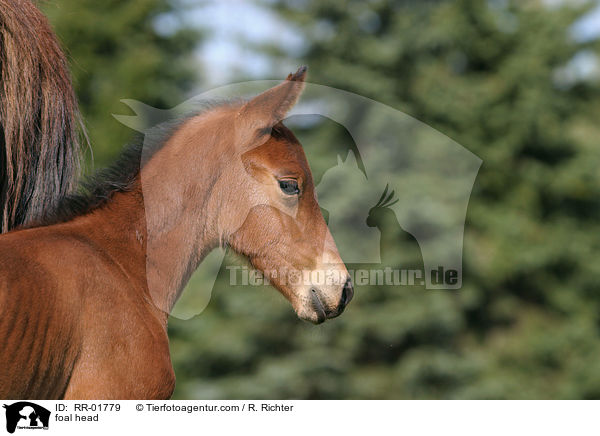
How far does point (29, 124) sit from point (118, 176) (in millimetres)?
506

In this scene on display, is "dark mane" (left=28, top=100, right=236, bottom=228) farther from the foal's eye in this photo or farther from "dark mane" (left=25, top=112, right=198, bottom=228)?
the foal's eye

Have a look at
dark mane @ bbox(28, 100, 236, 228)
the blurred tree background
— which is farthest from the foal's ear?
the blurred tree background

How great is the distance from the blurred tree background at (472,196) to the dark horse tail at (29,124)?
787 centimetres

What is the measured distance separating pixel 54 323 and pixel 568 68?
1607 cm

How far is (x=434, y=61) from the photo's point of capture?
1445cm

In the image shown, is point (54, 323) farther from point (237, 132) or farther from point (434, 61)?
point (434, 61)

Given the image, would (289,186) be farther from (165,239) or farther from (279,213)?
(165,239)

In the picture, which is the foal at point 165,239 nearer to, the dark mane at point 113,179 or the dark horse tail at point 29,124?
the dark mane at point 113,179

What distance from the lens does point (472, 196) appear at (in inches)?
573

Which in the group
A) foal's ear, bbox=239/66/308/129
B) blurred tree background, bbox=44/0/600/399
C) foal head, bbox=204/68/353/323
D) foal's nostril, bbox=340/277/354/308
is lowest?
foal's nostril, bbox=340/277/354/308

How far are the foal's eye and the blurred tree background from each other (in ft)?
25.8

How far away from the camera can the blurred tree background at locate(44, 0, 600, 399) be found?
40.9 feet

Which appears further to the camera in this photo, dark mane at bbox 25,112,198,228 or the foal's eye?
the foal's eye
